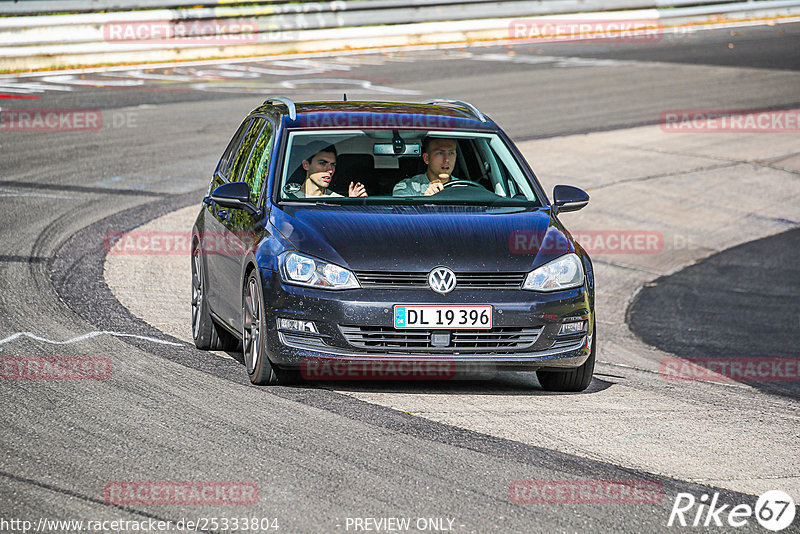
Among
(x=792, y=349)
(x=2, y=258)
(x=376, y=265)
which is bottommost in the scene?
(x=792, y=349)

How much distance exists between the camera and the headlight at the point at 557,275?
23.5ft

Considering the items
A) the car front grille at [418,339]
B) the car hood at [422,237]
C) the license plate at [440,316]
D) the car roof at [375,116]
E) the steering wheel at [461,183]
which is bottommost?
the car front grille at [418,339]

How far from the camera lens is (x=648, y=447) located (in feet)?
21.1

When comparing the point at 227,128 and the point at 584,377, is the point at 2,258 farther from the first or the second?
the point at 227,128

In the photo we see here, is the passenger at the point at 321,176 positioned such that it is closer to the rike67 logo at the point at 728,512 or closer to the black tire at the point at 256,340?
the black tire at the point at 256,340

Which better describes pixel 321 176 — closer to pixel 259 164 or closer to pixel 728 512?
pixel 259 164

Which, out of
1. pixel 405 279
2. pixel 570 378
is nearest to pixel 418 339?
pixel 405 279

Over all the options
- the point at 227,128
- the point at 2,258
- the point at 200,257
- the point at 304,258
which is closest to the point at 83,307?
the point at 200,257

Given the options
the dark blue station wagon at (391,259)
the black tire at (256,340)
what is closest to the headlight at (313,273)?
the dark blue station wagon at (391,259)

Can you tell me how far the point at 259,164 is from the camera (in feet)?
27.3

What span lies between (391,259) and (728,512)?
2.44 metres

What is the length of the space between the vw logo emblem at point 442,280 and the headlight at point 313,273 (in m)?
0.41

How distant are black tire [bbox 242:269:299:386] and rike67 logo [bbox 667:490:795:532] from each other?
8.54ft

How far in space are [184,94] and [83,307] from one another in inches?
534
